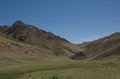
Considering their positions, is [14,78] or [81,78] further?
[14,78]

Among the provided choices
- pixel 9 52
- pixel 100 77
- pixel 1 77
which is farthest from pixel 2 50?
pixel 100 77

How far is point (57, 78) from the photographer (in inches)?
1801

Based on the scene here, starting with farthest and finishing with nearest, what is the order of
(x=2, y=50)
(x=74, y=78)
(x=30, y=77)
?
(x=2, y=50) → (x=30, y=77) → (x=74, y=78)

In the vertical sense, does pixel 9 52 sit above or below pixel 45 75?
above

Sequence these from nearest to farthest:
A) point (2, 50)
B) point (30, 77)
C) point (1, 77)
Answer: point (30, 77), point (1, 77), point (2, 50)

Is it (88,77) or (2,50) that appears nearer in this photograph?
(88,77)

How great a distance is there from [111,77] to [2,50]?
157m

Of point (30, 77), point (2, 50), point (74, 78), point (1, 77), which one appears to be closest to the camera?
point (74, 78)

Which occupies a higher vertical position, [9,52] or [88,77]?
[9,52]

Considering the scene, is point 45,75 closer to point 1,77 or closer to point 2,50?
point 1,77

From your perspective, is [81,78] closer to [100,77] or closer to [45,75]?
[100,77]

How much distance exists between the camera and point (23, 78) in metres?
47.7

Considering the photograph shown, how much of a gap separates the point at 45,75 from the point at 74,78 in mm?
6623

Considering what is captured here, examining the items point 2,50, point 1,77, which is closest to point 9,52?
point 2,50
